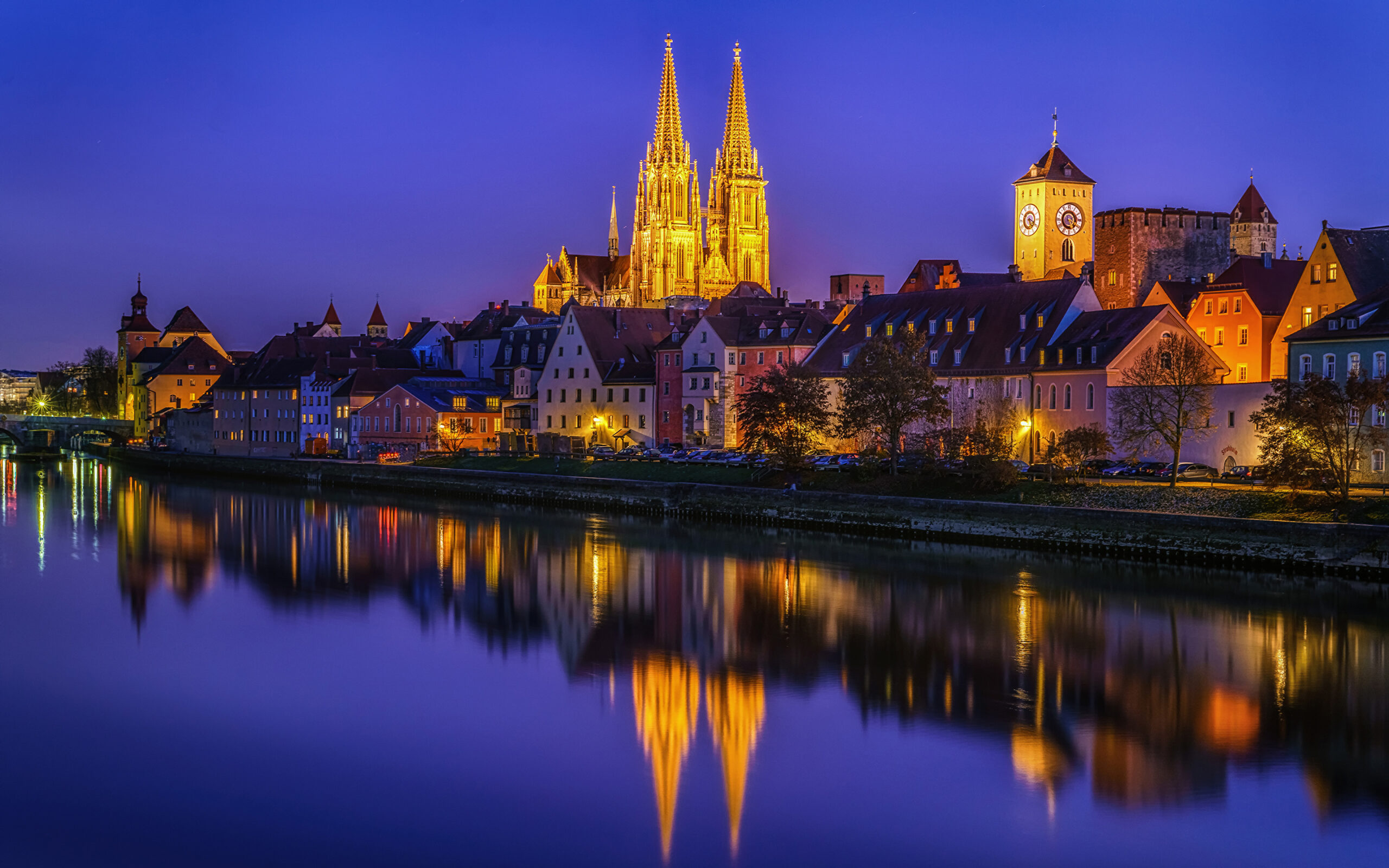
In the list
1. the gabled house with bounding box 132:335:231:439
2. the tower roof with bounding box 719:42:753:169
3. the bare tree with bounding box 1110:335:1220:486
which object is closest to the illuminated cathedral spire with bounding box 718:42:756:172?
the tower roof with bounding box 719:42:753:169

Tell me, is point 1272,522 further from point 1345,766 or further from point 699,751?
point 699,751

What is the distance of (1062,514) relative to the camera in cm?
3809

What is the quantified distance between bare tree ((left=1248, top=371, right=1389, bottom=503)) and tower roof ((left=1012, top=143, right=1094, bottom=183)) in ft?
→ 157

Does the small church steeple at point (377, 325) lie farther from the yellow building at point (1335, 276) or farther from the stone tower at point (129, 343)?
the yellow building at point (1335, 276)

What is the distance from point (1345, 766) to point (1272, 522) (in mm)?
14558

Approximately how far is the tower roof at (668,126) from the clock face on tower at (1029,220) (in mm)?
50783

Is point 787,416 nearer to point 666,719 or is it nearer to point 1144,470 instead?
point 1144,470

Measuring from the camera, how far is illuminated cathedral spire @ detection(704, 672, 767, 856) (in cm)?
1883

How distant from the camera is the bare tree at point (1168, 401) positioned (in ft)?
141

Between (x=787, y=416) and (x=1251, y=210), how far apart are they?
3422cm

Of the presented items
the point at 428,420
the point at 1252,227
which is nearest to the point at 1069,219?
the point at 1252,227

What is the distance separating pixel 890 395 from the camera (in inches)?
1858

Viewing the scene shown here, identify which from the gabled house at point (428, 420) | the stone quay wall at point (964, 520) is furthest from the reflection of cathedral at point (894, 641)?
the gabled house at point (428, 420)

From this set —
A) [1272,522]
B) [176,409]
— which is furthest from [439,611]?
[176,409]
